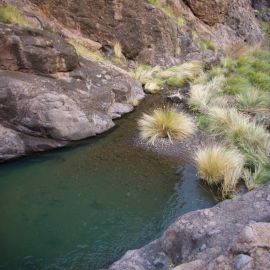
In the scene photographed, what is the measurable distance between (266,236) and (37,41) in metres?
7.34

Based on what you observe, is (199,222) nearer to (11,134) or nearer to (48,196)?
(48,196)

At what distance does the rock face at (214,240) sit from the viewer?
2.99 m

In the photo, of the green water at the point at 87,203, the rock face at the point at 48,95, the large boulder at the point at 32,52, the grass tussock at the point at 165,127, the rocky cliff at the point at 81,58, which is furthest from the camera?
the large boulder at the point at 32,52

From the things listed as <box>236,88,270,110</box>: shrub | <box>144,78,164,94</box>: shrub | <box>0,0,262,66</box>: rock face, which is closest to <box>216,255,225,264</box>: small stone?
<box>236,88,270,110</box>: shrub

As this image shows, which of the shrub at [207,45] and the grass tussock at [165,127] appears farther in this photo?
the shrub at [207,45]

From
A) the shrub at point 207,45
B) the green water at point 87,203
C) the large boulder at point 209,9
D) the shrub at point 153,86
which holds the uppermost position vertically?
the large boulder at point 209,9

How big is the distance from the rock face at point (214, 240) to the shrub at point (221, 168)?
5.29 ft

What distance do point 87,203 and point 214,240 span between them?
2768 millimetres

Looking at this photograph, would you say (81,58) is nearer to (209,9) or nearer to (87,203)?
(87,203)

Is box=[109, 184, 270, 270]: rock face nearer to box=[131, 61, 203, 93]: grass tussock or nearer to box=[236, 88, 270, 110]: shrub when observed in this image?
box=[236, 88, 270, 110]: shrub

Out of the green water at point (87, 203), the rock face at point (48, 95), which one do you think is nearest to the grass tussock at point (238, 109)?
the green water at point (87, 203)

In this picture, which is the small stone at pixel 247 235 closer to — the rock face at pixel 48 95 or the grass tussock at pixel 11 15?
the rock face at pixel 48 95

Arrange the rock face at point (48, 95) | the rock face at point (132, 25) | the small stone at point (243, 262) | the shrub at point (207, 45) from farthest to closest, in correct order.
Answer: the shrub at point (207, 45) < the rock face at point (132, 25) < the rock face at point (48, 95) < the small stone at point (243, 262)

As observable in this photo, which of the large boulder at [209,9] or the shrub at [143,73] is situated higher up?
the large boulder at [209,9]
